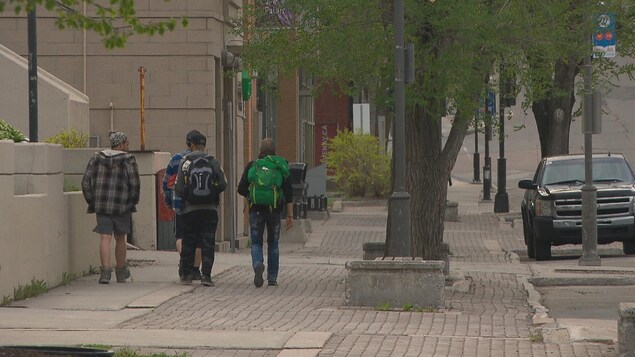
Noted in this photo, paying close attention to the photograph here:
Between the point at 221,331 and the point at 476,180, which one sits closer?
the point at 221,331

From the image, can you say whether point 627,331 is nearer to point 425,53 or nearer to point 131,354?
point 131,354

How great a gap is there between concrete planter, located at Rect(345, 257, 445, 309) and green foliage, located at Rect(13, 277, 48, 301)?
305 centimetres

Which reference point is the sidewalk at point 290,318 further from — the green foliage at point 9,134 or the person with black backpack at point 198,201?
the green foliage at point 9,134

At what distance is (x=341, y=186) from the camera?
46.4 m

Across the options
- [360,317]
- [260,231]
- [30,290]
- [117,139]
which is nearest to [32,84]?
[117,139]

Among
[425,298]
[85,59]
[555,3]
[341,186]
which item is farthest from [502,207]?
[425,298]

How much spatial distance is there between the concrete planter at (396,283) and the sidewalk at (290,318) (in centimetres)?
22

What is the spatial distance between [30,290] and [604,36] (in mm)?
11348

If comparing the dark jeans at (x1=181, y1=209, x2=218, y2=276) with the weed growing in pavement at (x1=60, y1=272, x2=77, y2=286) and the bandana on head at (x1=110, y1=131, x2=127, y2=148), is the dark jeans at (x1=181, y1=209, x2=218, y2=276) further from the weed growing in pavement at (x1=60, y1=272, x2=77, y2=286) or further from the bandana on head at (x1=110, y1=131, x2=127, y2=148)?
the weed growing in pavement at (x1=60, y1=272, x2=77, y2=286)

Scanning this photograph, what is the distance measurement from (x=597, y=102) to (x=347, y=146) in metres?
22.8

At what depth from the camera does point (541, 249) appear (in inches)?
959

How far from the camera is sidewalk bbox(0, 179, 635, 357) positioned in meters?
11.2

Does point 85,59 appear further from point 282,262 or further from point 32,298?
point 32,298

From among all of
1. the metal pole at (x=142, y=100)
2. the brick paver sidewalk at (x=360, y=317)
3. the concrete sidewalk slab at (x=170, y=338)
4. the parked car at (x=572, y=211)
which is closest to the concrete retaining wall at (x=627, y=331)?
the brick paver sidewalk at (x=360, y=317)
